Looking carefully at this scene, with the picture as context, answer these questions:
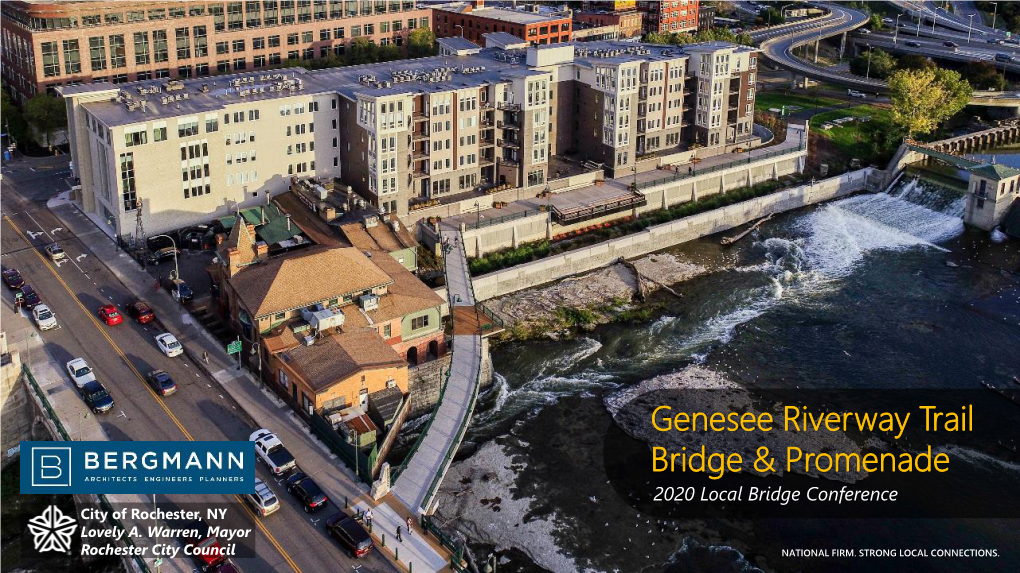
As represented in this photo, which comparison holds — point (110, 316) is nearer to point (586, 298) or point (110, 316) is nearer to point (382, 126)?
point (382, 126)

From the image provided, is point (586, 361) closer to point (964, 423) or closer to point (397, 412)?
point (397, 412)

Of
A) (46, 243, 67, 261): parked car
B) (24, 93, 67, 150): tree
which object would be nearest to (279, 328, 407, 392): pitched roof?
(46, 243, 67, 261): parked car

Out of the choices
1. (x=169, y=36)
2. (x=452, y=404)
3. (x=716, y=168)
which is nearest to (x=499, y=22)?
(x=169, y=36)

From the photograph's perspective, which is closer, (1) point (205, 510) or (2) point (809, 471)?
(1) point (205, 510)

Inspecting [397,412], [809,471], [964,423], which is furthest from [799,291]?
[397,412]

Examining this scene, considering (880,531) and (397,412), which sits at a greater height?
(397,412)

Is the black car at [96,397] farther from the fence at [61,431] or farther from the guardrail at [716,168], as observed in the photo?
the guardrail at [716,168]

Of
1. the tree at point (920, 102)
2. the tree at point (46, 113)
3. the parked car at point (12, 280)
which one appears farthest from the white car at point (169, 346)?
the tree at point (920, 102)
